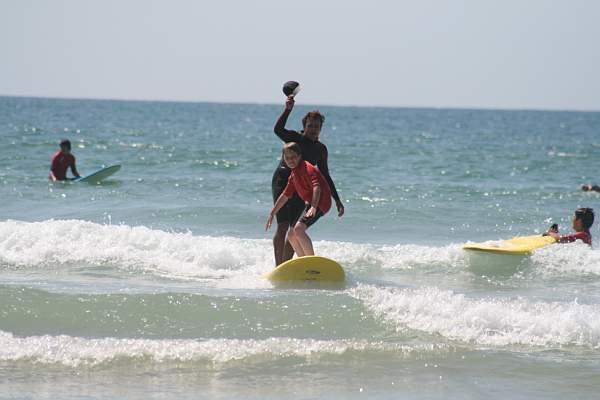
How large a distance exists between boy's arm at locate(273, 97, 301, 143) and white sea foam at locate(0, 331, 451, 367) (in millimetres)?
2094

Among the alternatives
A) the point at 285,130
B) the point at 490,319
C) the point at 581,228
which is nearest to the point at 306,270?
the point at 285,130

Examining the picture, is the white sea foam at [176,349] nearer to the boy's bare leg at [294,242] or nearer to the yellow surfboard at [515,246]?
the boy's bare leg at [294,242]

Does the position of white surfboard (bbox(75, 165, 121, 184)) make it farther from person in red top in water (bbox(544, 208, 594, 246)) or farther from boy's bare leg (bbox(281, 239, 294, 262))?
person in red top in water (bbox(544, 208, 594, 246))

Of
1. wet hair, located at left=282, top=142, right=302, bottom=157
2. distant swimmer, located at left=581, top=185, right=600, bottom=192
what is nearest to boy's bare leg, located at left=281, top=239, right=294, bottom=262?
wet hair, located at left=282, top=142, right=302, bottom=157

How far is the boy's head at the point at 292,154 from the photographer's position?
26.3ft

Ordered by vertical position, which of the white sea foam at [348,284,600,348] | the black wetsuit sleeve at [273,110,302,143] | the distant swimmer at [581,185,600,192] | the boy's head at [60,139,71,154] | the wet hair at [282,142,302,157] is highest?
the boy's head at [60,139,71,154]

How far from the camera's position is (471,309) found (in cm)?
749

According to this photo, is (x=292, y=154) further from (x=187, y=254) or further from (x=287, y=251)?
(x=187, y=254)

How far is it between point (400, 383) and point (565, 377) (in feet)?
3.84

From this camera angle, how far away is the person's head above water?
828 cm

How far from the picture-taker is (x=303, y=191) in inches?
324

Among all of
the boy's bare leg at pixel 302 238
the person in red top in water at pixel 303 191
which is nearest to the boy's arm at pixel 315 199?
the person in red top in water at pixel 303 191

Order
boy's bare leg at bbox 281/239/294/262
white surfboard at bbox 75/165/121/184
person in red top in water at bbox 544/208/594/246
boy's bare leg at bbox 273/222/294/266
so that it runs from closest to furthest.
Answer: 1. boy's bare leg at bbox 273/222/294/266
2. boy's bare leg at bbox 281/239/294/262
3. person in red top in water at bbox 544/208/594/246
4. white surfboard at bbox 75/165/121/184

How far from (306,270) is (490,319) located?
1837 mm
